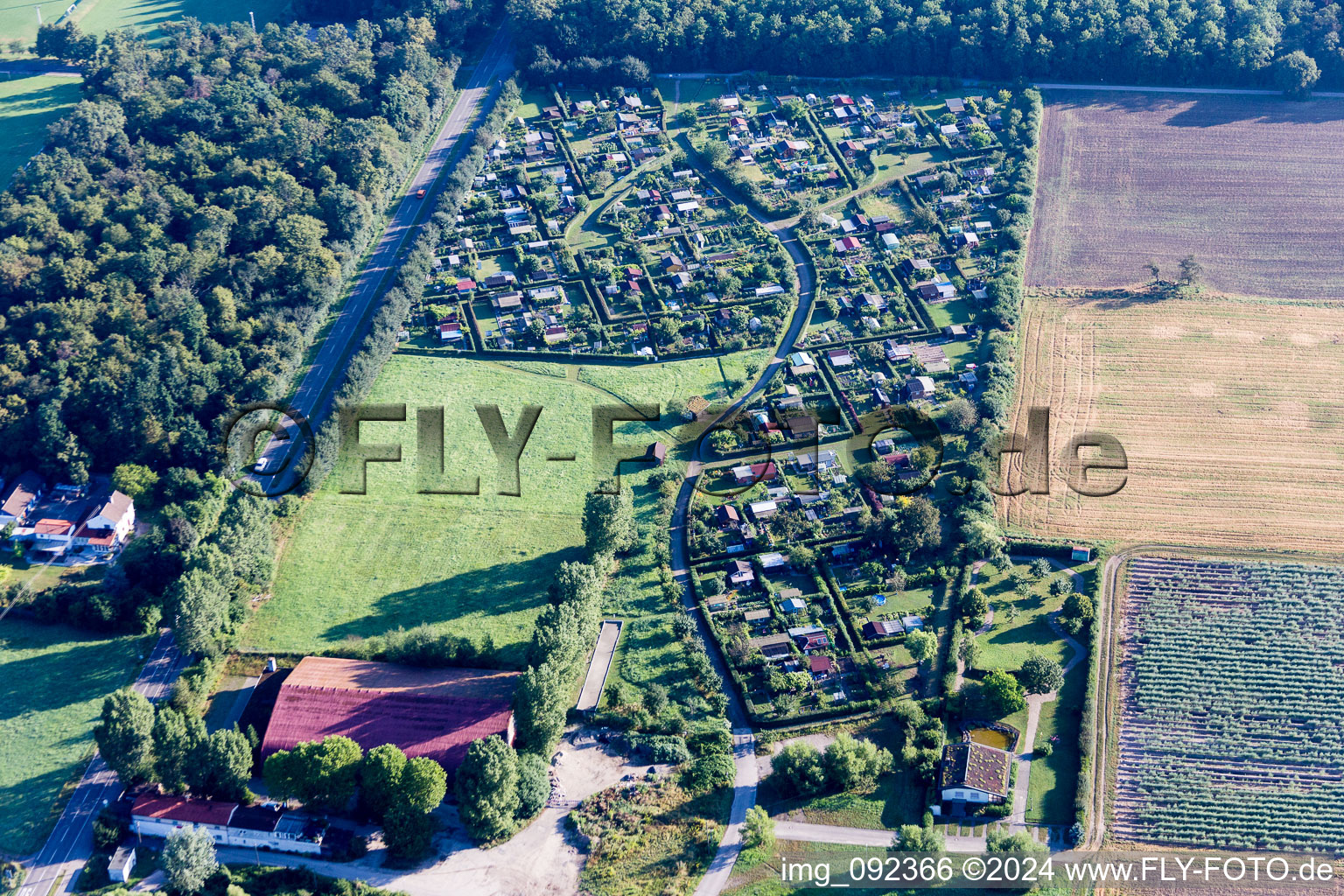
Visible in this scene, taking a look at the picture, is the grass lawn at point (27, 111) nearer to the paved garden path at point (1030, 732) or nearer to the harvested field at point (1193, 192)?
the harvested field at point (1193, 192)

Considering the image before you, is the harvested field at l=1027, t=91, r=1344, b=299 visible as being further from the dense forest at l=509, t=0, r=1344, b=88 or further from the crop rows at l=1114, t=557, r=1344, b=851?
the crop rows at l=1114, t=557, r=1344, b=851

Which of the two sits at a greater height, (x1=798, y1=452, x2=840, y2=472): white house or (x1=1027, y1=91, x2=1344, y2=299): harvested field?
(x1=1027, y1=91, x2=1344, y2=299): harvested field

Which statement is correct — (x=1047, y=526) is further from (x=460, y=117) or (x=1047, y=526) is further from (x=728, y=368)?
(x=460, y=117)

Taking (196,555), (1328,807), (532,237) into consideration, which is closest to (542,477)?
(196,555)

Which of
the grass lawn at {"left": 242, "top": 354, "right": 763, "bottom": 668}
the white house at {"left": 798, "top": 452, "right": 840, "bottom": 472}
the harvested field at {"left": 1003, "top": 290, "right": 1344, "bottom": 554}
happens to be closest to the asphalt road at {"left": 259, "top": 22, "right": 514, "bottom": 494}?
the grass lawn at {"left": 242, "top": 354, "right": 763, "bottom": 668}

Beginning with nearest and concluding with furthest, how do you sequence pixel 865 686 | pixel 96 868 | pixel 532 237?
pixel 96 868 → pixel 865 686 → pixel 532 237

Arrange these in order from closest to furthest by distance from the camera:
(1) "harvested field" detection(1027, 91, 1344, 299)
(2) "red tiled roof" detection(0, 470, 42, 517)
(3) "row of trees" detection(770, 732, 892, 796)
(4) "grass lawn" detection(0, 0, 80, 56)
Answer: (3) "row of trees" detection(770, 732, 892, 796)
(2) "red tiled roof" detection(0, 470, 42, 517)
(1) "harvested field" detection(1027, 91, 1344, 299)
(4) "grass lawn" detection(0, 0, 80, 56)
